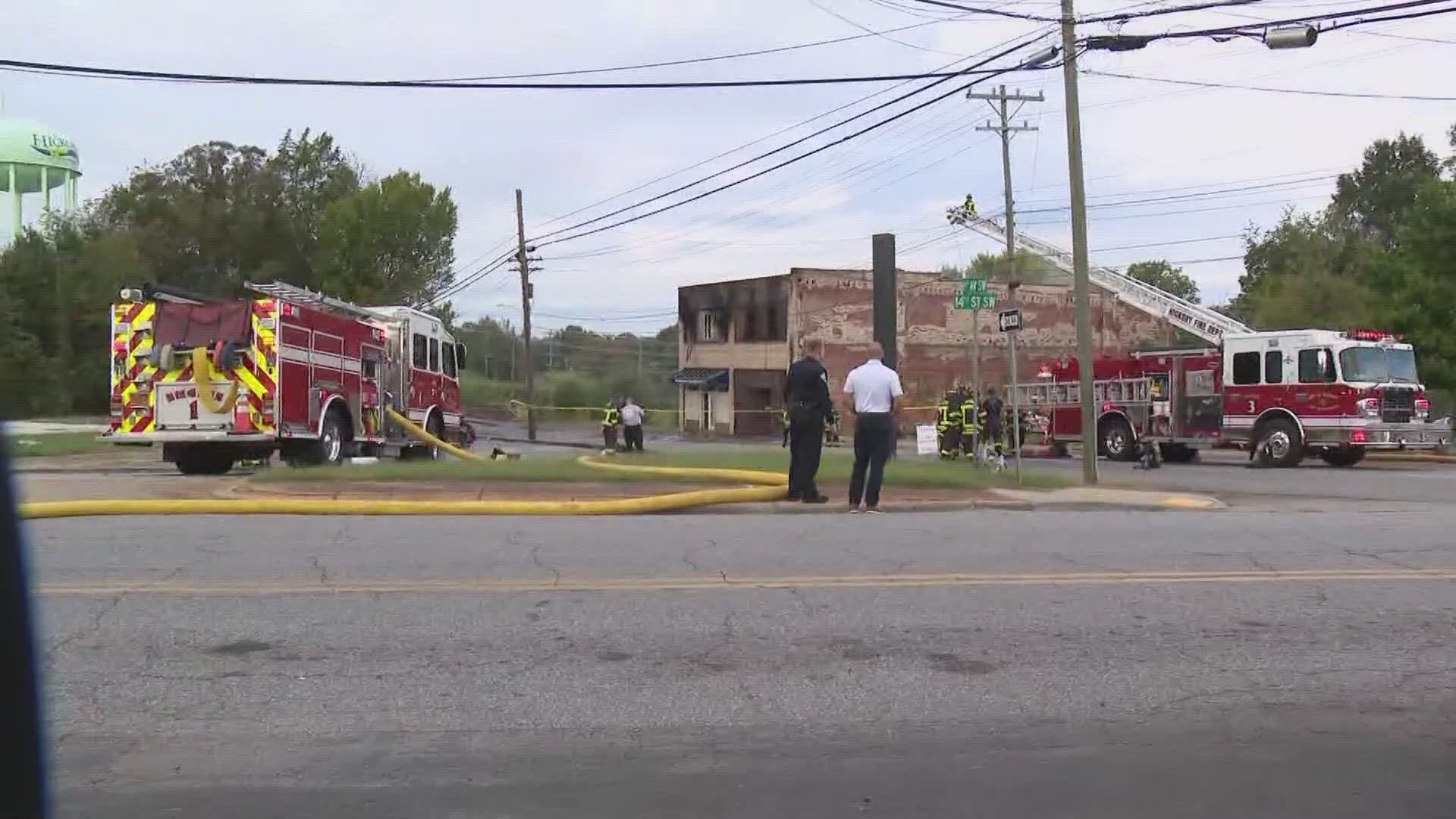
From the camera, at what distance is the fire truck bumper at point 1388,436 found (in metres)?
23.8

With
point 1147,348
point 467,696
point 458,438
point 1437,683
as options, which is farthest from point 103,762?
point 1147,348

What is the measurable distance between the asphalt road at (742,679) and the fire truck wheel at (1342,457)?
16.8 metres

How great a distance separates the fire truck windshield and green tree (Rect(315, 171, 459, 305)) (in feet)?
128

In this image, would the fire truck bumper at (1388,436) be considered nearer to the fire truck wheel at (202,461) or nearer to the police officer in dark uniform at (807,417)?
the police officer in dark uniform at (807,417)

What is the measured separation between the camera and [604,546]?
10195 millimetres

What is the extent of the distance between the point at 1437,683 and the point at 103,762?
6304 mm

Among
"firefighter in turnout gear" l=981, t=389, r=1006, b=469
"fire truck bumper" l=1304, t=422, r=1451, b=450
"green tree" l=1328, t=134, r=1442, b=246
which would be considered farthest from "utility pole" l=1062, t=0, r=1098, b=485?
"green tree" l=1328, t=134, r=1442, b=246

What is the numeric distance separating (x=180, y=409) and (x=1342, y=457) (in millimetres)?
21923

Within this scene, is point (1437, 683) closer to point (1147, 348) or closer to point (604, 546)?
point (604, 546)

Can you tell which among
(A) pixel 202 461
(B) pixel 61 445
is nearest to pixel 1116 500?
(A) pixel 202 461

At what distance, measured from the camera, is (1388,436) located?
23.8 m

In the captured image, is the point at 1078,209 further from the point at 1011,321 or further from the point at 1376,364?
the point at 1376,364

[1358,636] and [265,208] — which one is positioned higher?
[265,208]

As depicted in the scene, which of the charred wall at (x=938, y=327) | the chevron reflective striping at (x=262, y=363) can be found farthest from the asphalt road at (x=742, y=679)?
the charred wall at (x=938, y=327)
